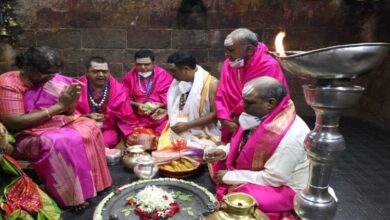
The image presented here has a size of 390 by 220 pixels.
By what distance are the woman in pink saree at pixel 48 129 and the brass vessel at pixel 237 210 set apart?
195 cm

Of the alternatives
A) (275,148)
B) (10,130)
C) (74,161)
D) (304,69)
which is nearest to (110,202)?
(74,161)

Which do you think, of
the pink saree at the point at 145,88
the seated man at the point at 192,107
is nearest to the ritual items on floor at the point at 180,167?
the seated man at the point at 192,107

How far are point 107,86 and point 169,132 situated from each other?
47.8 inches

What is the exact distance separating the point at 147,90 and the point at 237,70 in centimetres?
173

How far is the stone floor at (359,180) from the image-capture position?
324cm

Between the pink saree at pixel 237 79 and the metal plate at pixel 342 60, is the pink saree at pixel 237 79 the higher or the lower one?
the lower one

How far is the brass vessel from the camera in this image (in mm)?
1559

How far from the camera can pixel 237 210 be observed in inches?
61.2

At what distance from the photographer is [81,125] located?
133 inches

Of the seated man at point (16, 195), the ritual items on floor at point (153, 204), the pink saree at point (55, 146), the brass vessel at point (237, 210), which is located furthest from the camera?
the pink saree at point (55, 146)

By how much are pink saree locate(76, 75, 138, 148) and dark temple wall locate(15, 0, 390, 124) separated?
6.15ft

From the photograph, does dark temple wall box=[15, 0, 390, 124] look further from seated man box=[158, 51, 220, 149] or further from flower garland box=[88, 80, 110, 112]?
seated man box=[158, 51, 220, 149]

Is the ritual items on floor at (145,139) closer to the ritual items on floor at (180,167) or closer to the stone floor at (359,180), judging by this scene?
the stone floor at (359,180)

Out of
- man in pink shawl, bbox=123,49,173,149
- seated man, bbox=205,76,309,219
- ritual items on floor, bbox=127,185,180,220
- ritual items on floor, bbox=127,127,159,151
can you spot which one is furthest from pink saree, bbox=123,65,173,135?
seated man, bbox=205,76,309,219
